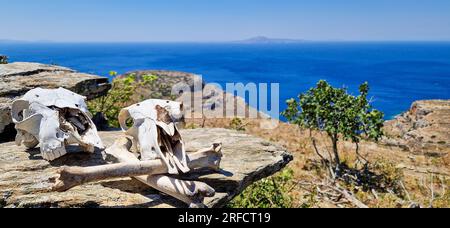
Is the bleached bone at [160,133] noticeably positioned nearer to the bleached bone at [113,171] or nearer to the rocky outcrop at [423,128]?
the bleached bone at [113,171]

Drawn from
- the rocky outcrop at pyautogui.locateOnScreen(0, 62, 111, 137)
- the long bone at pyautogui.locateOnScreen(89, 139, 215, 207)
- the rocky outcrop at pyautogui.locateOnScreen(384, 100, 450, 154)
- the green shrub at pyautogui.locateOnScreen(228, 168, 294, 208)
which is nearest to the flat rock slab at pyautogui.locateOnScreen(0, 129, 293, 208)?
the long bone at pyautogui.locateOnScreen(89, 139, 215, 207)

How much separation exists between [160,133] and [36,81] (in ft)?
13.6

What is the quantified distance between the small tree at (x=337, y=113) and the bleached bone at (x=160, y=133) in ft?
34.7

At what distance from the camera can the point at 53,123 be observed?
5219 millimetres

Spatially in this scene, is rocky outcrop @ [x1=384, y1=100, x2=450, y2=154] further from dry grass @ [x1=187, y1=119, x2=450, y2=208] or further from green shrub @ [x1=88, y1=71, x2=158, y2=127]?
green shrub @ [x1=88, y1=71, x2=158, y2=127]

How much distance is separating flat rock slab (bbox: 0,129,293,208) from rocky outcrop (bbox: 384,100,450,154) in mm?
13472

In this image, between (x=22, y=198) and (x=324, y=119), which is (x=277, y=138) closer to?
(x=324, y=119)

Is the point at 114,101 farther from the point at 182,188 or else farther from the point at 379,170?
the point at 379,170

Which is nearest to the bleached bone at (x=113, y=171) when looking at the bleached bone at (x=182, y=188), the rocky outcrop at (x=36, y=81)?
the bleached bone at (x=182, y=188)

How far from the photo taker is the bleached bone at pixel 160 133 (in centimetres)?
480

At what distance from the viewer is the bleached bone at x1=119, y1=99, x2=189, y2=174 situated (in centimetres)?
480

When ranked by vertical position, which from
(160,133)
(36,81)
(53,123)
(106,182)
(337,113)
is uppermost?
(36,81)

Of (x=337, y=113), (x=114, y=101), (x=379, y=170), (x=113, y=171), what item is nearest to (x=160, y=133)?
(x=113, y=171)
